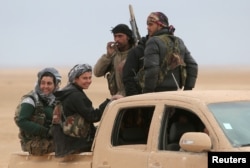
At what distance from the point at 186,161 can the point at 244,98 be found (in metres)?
0.94

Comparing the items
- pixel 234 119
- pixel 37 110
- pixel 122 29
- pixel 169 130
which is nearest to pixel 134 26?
pixel 122 29

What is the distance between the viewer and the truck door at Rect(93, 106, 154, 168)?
26.2 ft

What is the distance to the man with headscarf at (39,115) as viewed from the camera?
9.39 metres

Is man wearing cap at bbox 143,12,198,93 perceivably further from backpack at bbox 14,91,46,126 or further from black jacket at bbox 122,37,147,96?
backpack at bbox 14,91,46,126

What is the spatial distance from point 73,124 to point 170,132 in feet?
4.71

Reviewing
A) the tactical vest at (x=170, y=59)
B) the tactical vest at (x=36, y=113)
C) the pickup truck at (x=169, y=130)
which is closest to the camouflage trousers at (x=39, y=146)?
the tactical vest at (x=36, y=113)

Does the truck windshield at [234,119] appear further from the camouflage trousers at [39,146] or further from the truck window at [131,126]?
the camouflage trousers at [39,146]

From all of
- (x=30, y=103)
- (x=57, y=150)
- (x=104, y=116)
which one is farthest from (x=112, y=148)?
(x=30, y=103)

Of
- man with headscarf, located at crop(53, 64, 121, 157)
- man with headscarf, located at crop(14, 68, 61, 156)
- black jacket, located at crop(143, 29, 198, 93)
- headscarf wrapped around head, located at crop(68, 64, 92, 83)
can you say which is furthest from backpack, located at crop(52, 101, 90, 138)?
black jacket, located at crop(143, 29, 198, 93)

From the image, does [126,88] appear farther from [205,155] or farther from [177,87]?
[205,155]

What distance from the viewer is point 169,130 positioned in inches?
305

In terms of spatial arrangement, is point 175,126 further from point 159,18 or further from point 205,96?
point 159,18

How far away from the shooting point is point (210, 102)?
296 inches

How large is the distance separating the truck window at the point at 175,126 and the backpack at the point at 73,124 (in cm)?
136
